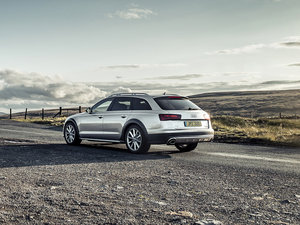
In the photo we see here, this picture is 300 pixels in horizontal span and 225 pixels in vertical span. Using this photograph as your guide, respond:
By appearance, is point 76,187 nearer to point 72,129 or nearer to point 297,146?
point 72,129

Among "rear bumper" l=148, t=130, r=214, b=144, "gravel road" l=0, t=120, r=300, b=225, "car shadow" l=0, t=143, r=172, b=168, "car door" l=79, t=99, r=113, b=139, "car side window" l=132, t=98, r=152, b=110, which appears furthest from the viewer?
"car door" l=79, t=99, r=113, b=139

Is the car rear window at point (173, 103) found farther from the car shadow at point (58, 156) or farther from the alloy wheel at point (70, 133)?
the alloy wheel at point (70, 133)

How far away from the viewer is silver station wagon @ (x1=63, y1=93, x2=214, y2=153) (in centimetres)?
916

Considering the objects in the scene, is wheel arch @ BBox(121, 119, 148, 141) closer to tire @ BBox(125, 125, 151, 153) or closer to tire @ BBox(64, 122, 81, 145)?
tire @ BBox(125, 125, 151, 153)

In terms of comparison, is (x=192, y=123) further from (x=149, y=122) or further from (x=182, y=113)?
(x=149, y=122)

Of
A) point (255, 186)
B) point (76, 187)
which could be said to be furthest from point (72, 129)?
point (255, 186)

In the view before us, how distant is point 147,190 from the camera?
5.17 meters

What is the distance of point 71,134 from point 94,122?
1.20 meters

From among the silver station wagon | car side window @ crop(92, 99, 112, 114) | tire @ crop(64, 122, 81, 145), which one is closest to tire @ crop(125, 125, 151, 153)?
the silver station wagon

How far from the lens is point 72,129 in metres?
11.7

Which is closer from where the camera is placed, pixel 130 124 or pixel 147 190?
pixel 147 190

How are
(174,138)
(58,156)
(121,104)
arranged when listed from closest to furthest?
(58,156) < (174,138) < (121,104)

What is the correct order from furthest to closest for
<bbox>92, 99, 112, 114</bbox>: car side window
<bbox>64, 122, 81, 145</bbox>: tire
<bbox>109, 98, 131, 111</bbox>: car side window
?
<bbox>64, 122, 81, 145</bbox>: tire, <bbox>92, 99, 112, 114</bbox>: car side window, <bbox>109, 98, 131, 111</bbox>: car side window

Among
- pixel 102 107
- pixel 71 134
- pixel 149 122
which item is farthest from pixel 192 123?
pixel 71 134
